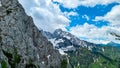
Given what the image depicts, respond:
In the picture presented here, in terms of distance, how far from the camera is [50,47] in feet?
652

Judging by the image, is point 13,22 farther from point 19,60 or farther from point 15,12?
point 19,60

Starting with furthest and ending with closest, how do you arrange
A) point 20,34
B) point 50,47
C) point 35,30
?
point 50,47
point 35,30
point 20,34

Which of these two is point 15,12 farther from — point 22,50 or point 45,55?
point 45,55

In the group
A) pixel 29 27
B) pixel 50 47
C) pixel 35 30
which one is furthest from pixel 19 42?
pixel 50 47

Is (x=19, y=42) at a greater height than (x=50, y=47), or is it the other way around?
(x=19, y=42)

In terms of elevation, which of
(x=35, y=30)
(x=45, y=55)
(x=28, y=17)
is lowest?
(x=45, y=55)

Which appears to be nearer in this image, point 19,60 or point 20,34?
point 19,60

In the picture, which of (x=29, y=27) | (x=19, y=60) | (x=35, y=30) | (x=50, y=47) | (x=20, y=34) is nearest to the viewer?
(x=19, y=60)

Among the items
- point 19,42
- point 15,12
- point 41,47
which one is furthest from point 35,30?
point 19,42

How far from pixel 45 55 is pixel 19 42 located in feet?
193

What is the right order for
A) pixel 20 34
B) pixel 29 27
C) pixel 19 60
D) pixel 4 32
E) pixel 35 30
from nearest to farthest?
pixel 19 60 → pixel 4 32 → pixel 20 34 → pixel 29 27 → pixel 35 30

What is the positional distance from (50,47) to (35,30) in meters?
23.6

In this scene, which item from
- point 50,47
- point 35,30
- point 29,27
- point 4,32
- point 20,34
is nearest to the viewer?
point 4,32

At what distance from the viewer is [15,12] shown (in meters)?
137
